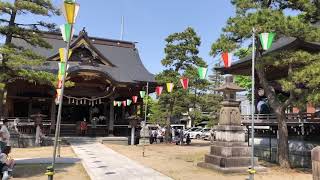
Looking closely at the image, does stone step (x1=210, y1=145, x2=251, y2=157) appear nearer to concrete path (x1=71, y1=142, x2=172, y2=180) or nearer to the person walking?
concrete path (x1=71, y1=142, x2=172, y2=180)

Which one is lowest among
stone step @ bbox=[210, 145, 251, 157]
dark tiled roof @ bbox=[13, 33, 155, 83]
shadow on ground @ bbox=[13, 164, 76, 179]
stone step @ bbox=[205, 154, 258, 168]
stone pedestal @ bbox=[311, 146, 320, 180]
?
shadow on ground @ bbox=[13, 164, 76, 179]

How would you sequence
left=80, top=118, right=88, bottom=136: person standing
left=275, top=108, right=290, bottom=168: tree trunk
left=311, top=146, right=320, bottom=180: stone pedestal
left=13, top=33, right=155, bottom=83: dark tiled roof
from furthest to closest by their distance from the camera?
left=13, top=33, right=155, bottom=83: dark tiled roof < left=80, top=118, right=88, bottom=136: person standing < left=275, top=108, right=290, bottom=168: tree trunk < left=311, top=146, right=320, bottom=180: stone pedestal

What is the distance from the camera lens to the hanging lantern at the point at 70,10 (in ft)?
25.7

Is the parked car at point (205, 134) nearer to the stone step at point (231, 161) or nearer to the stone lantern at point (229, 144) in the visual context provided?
the stone lantern at point (229, 144)

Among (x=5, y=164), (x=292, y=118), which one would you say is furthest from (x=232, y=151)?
(x=5, y=164)

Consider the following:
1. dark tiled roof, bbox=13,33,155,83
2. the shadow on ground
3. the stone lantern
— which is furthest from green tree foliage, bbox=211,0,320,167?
dark tiled roof, bbox=13,33,155,83

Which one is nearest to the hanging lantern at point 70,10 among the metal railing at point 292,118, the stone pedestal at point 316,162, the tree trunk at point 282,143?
the stone pedestal at point 316,162

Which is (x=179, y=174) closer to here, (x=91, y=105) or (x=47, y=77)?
(x=47, y=77)

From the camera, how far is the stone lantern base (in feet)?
45.1

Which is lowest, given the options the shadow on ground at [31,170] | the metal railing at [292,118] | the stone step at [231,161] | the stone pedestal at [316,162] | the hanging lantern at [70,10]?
the shadow on ground at [31,170]

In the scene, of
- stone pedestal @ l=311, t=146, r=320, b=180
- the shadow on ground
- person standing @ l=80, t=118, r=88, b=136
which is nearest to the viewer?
stone pedestal @ l=311, t=146, r=320, b=180

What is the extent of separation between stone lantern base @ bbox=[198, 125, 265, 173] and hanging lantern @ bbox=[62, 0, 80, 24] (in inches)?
322

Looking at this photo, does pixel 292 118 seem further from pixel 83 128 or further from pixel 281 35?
pixel 83 128

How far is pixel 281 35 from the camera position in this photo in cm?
1428
